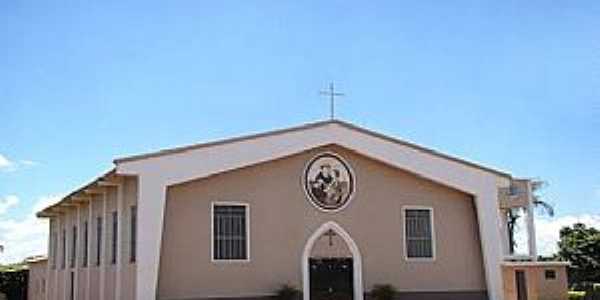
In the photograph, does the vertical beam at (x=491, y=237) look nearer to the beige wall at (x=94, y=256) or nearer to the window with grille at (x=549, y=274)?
the window with grille at (x=549, y=274)

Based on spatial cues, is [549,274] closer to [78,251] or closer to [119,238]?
[119,238]

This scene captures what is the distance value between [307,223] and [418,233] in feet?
12.0

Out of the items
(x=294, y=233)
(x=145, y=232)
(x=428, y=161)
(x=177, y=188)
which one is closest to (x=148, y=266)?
(x=145, y=232)

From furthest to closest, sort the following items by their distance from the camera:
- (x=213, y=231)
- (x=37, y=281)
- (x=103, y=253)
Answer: (x=37, y=281) < (x=103, y=253) < (x=213, y=231)

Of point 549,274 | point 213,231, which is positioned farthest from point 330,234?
point 549,274

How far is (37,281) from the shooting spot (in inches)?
1359

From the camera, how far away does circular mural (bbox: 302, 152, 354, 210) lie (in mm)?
21969

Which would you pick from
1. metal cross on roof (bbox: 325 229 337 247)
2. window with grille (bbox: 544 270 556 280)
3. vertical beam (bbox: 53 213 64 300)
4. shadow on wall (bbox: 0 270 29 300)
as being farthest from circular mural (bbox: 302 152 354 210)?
shadow on wall (bbox: 0 270 29 300)

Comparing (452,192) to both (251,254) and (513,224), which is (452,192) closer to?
(251,254)

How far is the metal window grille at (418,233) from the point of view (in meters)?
22.9

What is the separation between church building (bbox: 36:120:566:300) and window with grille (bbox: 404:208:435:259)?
36mm

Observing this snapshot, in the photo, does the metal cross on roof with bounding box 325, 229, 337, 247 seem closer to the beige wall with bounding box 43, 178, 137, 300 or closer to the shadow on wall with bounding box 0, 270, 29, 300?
the beige wall with bounding box 43, 178, 137, 300

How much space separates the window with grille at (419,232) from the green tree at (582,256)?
21087 millimetres

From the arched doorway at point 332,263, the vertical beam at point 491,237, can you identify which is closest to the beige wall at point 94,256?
the arched doorway at point 332,263
